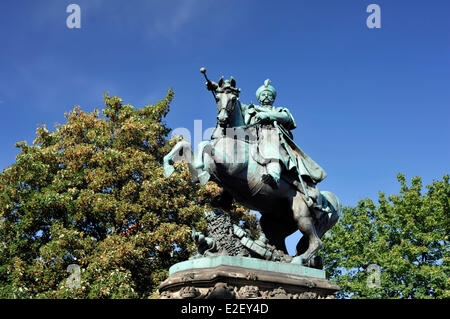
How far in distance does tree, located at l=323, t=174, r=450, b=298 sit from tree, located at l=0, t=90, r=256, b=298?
23.5 feet

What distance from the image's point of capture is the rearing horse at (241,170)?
7488 mm

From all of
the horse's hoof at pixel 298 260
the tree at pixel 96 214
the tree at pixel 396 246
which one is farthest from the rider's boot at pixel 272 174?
the tree at pixel 396 246

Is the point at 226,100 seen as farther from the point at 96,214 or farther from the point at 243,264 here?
the point at 96,214

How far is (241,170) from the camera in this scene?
7.52 meters

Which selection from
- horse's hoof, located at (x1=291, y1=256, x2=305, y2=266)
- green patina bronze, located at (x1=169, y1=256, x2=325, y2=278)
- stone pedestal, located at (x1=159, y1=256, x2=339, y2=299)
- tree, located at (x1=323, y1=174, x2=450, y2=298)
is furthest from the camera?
tree, located at (x1=323, y1=174, x2=450, y2=298)

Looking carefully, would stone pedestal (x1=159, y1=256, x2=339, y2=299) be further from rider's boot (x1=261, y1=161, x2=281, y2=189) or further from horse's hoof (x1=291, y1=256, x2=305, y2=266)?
rider's boot (x1=261, y1=161, x2=281, y2=189)

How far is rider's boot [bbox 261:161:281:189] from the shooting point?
7.43m

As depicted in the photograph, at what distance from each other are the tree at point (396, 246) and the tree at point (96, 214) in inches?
282

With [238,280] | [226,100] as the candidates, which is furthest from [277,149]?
[238,280]

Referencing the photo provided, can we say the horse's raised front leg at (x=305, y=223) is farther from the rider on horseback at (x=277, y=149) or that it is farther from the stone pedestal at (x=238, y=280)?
the stone pedestal at (x=238, y=280)

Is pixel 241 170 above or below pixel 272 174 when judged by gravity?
above

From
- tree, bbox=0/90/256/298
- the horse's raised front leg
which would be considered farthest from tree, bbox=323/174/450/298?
the horse's raised front leg

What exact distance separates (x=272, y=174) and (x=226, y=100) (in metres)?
1.38

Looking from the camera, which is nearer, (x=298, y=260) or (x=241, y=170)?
(x=241, y=170)
